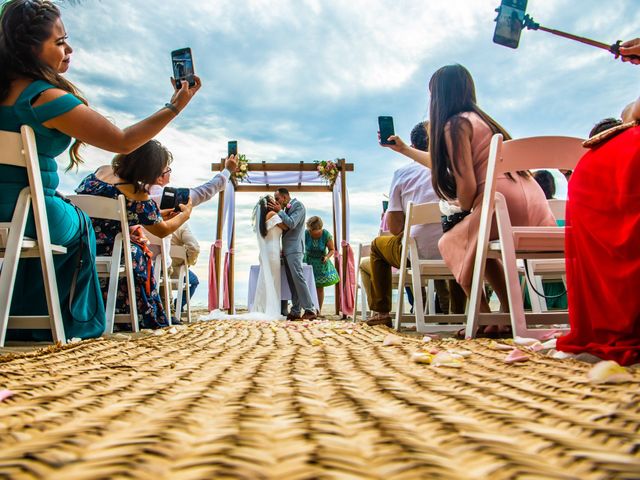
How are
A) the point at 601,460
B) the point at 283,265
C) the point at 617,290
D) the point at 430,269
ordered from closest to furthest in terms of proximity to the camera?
the point at 601,460
the point at 617,290
the point at 430,269
the point at 283,265

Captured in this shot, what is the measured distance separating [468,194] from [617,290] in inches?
39.9

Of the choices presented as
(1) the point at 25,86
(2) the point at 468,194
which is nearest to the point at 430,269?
(2) the point at 468,194

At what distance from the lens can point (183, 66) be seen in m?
2.07

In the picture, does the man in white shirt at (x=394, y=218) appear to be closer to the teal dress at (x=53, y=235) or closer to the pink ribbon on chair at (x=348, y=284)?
the teal dress at (x=53, y=235)

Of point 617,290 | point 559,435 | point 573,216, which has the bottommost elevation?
point 559,435

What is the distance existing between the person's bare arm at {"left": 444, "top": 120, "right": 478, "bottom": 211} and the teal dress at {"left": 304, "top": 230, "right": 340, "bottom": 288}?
4848 millimetres

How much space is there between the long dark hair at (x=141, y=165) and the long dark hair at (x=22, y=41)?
1.07 meters

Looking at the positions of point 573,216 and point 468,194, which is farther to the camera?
point 468,194

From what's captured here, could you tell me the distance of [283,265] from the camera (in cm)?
570

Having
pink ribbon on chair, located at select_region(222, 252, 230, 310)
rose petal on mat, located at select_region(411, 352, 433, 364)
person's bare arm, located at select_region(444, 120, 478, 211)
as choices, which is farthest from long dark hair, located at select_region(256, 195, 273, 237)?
rose petal on mat, located at select_region(411, 352, 433, 364)

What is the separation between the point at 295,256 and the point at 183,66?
3.53 metres

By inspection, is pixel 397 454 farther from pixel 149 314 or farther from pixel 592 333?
pixel 149 314

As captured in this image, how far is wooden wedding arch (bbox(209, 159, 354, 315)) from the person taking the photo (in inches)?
279

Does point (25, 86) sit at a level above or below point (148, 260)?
above
